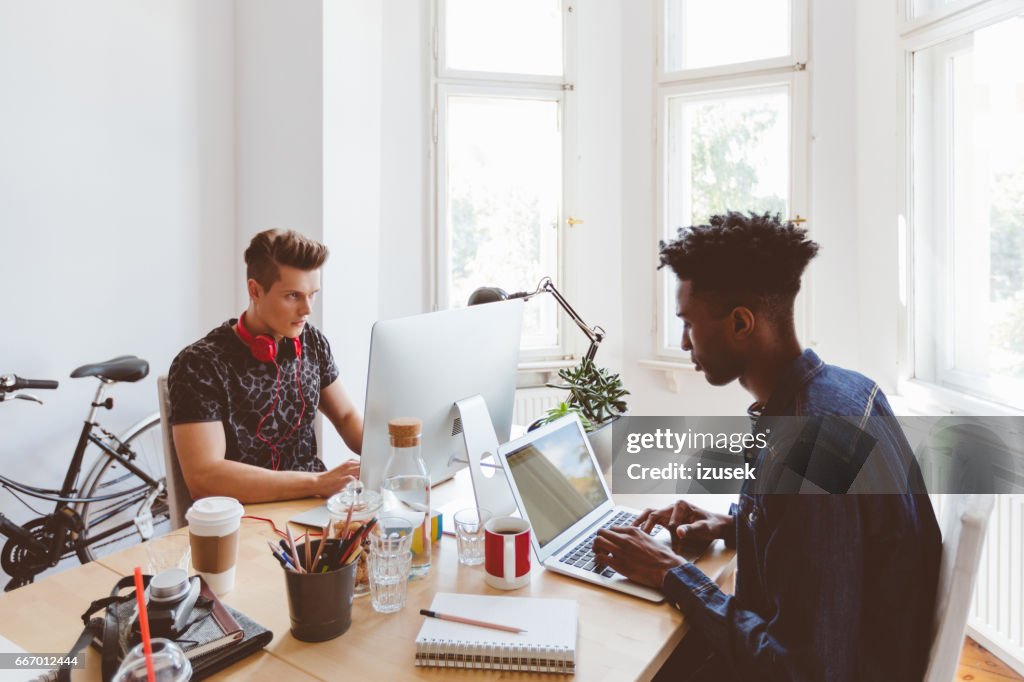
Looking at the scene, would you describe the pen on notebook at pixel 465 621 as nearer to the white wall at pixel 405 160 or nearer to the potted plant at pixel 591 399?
the potted plant at pixel 591 399

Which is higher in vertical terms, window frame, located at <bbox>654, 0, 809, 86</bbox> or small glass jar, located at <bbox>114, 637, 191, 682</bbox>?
window frame, located at <bbox>654, 0, 809, 86</bbox>

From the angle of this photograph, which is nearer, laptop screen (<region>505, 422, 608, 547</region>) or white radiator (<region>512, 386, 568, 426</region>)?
laptop screen (<region>505, 422, 608, 547</region>)

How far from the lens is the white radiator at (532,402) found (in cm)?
345

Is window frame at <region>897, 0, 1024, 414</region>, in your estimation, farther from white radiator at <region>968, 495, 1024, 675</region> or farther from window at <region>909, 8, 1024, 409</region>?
white radiator at <region>968, 495, 1024, 675</region>

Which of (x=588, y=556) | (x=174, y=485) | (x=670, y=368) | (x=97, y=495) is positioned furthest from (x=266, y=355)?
(x=670, y=368)

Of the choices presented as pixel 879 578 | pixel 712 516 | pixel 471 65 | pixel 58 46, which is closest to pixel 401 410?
pixel 712 516

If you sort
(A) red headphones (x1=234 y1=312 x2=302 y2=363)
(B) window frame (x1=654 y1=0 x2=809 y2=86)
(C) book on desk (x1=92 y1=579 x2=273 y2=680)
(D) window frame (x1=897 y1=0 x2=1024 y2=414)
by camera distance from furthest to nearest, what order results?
(B) window frame (x1=654 y1=0 x2=809 y2=86), (D) window frame (x1=897 y1=0 x2=1024 y2=414), (A) red headphones (x1=234 y1=312 x2=302 y2=363), (C) book on desk (x1=92 y1=579 x2=273 y2=680)

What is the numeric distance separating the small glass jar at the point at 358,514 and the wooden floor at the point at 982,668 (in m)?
2.08

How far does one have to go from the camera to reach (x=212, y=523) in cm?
112

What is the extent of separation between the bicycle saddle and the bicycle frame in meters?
0.05

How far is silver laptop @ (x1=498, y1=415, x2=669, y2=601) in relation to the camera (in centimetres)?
124

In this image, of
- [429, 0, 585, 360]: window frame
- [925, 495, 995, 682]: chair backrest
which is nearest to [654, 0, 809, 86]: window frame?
[429, 0, 585, 360]: window frame

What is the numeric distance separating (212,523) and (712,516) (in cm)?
93

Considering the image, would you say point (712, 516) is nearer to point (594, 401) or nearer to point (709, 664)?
point (709, 664)
